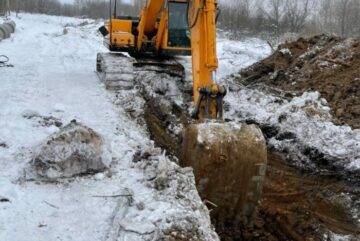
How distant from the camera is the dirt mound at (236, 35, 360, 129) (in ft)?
31.2

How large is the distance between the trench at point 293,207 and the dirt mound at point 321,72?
67.8 inches

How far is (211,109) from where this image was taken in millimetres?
6305

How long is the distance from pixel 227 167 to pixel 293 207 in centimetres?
150

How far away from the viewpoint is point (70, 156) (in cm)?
548

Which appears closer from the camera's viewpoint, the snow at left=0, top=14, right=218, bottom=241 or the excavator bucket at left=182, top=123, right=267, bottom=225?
the snow at left=0, top=14, right=218, bottom=241

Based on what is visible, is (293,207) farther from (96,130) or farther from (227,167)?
(96,130)

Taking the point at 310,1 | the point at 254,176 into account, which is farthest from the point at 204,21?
the point at 310,1

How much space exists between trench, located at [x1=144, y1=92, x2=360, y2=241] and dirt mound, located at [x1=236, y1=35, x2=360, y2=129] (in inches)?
67.8

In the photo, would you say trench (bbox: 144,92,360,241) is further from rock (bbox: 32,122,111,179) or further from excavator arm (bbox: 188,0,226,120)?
rock (bbox: 32,122,111,179)

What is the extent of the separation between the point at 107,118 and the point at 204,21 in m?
2.47

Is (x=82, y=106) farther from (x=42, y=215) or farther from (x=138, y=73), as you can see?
(x=42, y=215)

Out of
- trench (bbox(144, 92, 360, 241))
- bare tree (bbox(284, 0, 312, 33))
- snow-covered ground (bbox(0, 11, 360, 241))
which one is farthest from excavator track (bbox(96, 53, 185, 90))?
bare tree (bbox(284, 0, 312, 33))

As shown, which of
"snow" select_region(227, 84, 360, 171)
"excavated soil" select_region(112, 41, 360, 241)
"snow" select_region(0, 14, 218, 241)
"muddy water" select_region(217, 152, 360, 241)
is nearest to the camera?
"snow" select_region(0, 14, 218, 241)

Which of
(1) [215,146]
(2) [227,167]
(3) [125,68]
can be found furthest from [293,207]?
(3) [125,68]
